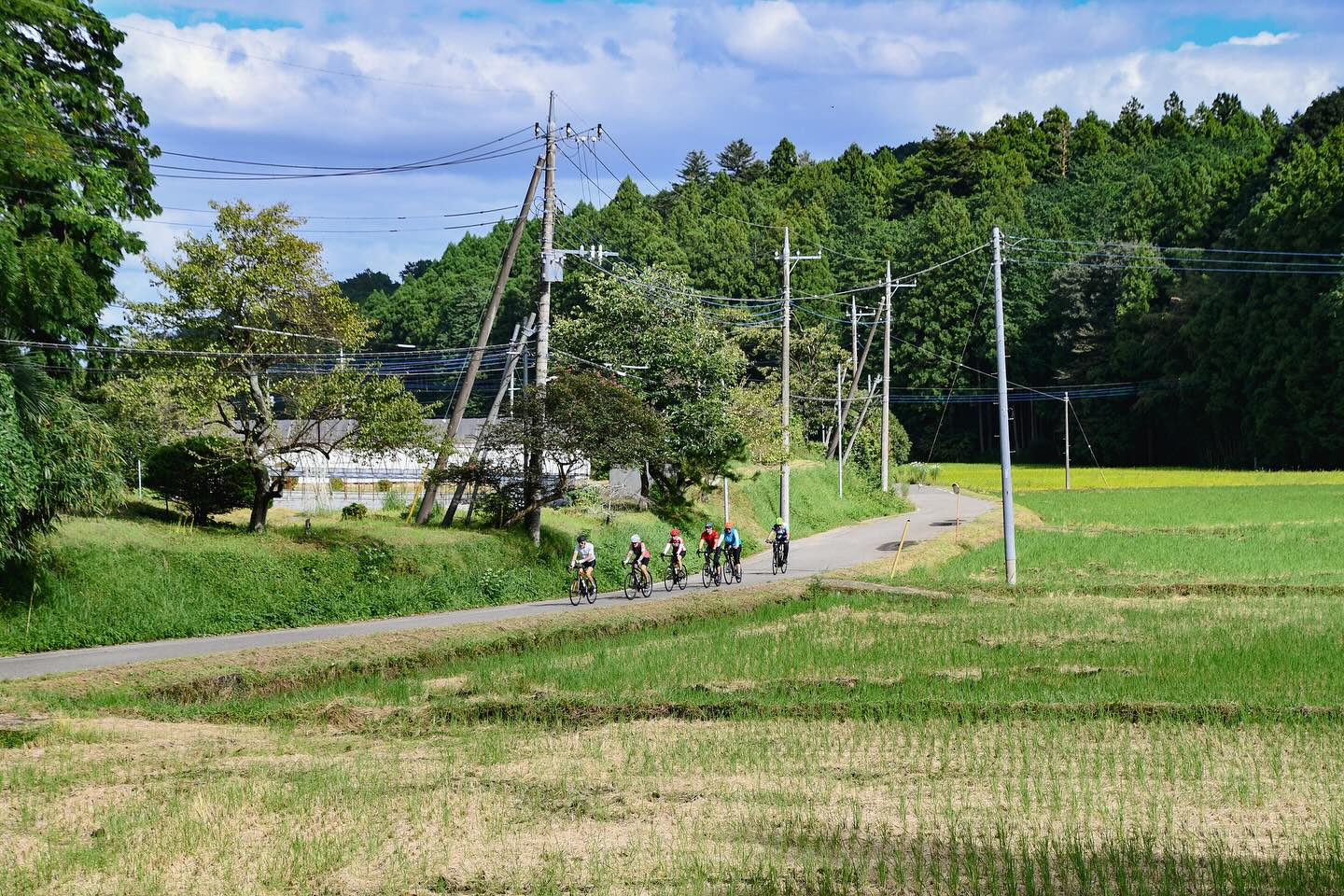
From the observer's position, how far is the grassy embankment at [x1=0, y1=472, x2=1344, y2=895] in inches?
349

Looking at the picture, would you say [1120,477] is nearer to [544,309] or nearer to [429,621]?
[544,309]

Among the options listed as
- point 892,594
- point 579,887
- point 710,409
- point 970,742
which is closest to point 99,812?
point 579,887

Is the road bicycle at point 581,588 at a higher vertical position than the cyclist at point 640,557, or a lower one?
lower

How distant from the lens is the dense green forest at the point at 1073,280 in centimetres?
7581

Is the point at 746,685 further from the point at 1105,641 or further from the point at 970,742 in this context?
the point at 1105,641

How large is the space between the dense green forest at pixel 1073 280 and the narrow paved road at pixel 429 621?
21.9m

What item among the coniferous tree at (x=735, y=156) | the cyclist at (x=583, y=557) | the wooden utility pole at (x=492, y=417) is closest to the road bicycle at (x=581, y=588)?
the cyclist at (x=583, y=557)

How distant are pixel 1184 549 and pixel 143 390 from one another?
30.4 meters

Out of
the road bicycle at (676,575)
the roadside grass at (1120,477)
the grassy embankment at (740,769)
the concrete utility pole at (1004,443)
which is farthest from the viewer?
the roadside grass at (1120,477)

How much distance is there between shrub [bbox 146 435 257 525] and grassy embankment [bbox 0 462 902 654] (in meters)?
1.20

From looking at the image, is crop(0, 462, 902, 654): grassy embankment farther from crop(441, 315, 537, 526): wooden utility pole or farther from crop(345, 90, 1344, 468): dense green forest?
crop(345, 90, 1344, 468): dense green forest

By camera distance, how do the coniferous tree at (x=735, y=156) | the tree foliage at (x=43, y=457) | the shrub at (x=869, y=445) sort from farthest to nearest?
the coniferous tree at (x=735, y=156)
the shrub at (x=869, y=445)
the tree foliage at (x=43, y=457)

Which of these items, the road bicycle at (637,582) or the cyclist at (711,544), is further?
the cyclist at (711,544)

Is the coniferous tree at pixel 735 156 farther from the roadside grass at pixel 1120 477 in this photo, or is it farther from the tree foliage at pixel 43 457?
the tree foliage at pixel 43 457
